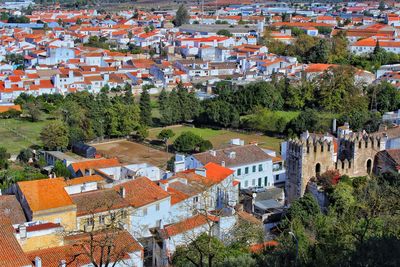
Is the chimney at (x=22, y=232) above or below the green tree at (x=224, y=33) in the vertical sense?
above

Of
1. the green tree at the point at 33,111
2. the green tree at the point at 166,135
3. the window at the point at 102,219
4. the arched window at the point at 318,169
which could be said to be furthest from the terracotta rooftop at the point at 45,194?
the green tree at the point at 33,111

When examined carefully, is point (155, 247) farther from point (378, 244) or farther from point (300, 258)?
point (378, 244)

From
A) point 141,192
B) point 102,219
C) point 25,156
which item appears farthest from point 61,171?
point 102,219

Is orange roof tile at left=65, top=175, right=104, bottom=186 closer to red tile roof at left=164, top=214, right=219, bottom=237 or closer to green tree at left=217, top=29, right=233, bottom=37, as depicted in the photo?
red tile roof at left=164, top=214, right=219, bottom=237

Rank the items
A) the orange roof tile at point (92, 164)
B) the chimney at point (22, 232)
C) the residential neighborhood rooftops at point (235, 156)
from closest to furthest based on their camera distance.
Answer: the chimney at point (22, 232), the residential neighborhood rooftops at point (235, 156), the orange roof tile at point (92, 164)

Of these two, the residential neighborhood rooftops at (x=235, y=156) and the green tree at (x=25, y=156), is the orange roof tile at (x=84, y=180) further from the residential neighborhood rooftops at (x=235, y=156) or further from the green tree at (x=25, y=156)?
the green tree at (x=25, y=156)

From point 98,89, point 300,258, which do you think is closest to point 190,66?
point 98,89

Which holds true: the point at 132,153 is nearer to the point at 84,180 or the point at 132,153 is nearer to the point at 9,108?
the point at 84,180
